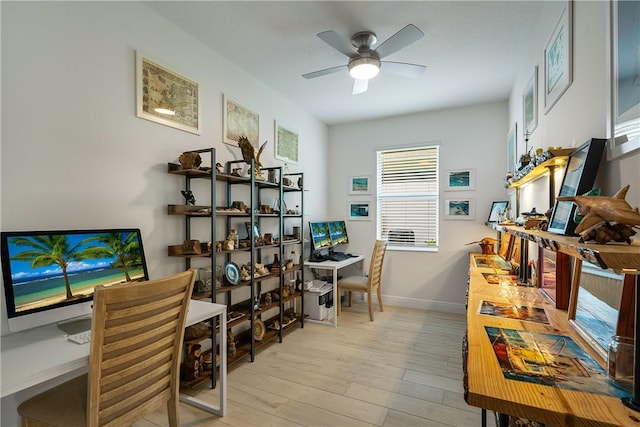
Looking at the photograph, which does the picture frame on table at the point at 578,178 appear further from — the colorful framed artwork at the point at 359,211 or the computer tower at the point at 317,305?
the colorful framed artwork at the point at 359,211

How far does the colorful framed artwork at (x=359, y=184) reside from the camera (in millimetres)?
4629

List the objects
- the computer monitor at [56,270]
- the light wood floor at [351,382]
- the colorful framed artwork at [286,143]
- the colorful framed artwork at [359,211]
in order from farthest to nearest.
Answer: the colorful framed artwork at [359,211] → the colorful framed artwork at [286,143] → the light wood floor at [351,382] → the computer monitor at [56,270]

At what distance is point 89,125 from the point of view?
5.94ft

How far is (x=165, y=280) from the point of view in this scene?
136 centimetres

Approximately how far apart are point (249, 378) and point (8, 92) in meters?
2.36

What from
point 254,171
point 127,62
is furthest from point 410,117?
point 127,62

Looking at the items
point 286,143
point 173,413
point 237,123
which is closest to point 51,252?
point 173,413

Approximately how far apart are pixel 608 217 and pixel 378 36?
2.22 meters

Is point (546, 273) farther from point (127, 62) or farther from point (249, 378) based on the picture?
point (127, 62)

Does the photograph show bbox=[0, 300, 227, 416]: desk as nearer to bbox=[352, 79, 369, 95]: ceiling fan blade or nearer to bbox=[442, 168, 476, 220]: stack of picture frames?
bbox=[352, 79, 369, 95]: ceiling fan blade

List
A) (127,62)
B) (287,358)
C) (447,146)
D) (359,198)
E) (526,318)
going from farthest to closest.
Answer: (359,198) → (447,146) → (287,358) → (127,62) → (526,318)

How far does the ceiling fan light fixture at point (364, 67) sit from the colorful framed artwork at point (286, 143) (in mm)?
1390

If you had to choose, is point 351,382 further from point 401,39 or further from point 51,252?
point 401,39

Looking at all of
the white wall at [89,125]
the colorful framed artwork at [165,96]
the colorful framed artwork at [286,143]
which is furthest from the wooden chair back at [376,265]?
the colorful framed artwork at [165,96]
